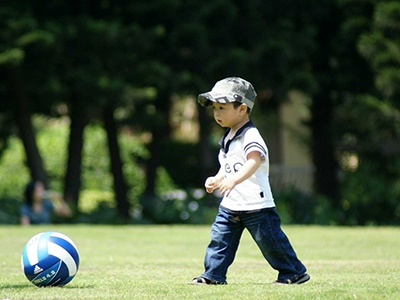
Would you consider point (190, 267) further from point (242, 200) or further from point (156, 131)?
point (156, 131)

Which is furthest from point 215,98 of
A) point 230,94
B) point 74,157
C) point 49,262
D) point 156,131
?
point 156,131

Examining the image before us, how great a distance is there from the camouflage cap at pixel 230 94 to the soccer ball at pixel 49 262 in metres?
1.74

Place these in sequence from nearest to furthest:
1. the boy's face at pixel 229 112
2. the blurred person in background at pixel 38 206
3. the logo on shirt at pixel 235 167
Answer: the logo on shirt at pixel 235 167 < the boy's face at pixel 229 112 < the blurred person in background at pixel 38 206

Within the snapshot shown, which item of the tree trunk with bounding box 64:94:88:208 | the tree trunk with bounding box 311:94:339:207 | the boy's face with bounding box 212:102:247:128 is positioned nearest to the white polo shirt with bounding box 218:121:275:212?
the boy's face with bounding box 212:102:247:128

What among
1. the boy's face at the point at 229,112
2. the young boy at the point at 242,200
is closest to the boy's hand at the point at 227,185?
the young boy at the point at 242,200

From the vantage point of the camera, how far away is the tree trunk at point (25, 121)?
18266 millimetres

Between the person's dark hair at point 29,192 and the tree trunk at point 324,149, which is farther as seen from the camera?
the tree trunk at point 324,149

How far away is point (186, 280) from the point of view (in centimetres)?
755

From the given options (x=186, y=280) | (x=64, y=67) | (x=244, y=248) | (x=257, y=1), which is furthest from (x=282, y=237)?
(x=257, y=1)

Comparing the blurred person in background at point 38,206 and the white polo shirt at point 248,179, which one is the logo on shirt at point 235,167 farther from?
the blurred person in background at point 38,206

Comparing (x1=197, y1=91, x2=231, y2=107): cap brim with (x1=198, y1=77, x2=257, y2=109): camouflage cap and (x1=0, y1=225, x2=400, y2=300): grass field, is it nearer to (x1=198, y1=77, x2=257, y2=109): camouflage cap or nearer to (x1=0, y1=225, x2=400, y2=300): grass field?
(x1=198, y1=77, x2=257, y2=109): camouflage cap

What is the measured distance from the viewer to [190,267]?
924cm

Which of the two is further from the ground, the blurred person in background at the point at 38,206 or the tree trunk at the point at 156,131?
the tree trunk at the point at 156,131

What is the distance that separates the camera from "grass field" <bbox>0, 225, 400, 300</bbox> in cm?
638
